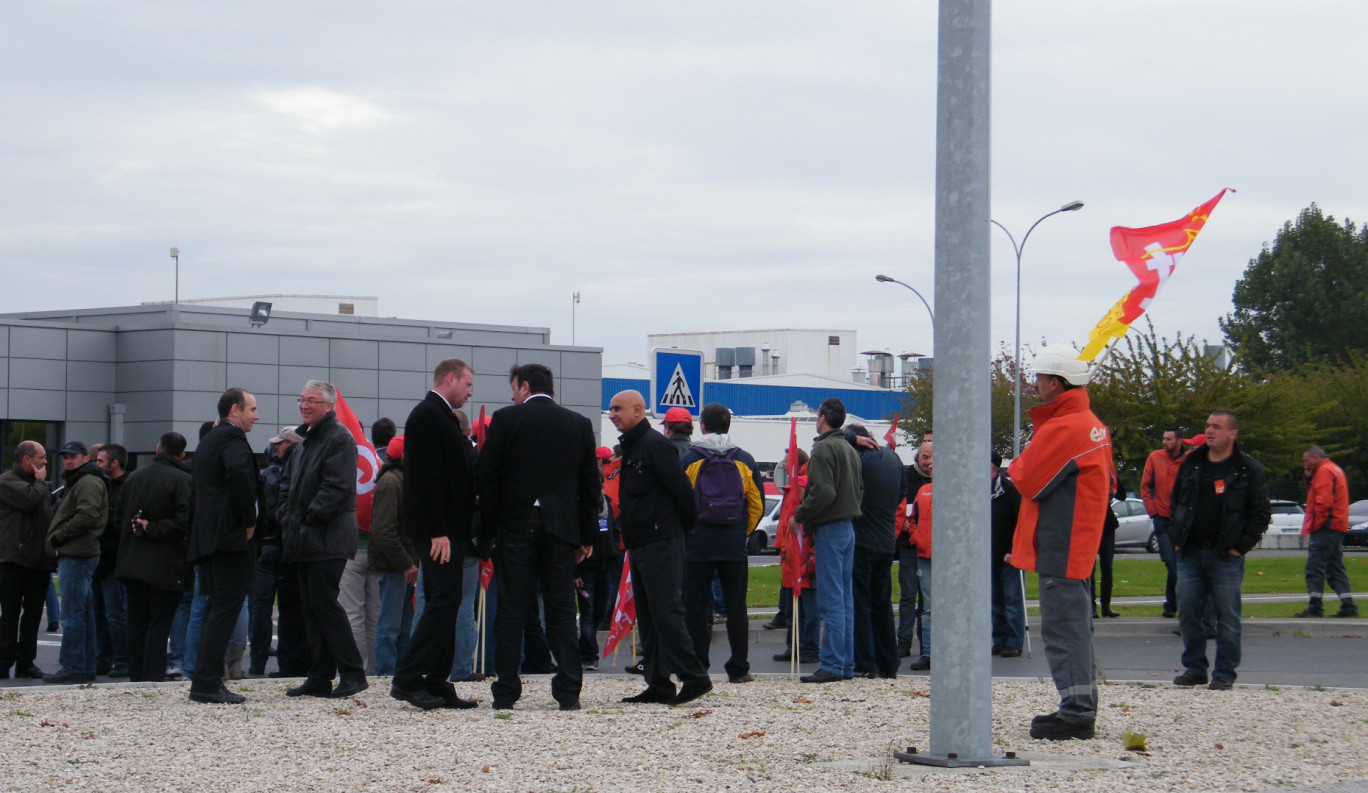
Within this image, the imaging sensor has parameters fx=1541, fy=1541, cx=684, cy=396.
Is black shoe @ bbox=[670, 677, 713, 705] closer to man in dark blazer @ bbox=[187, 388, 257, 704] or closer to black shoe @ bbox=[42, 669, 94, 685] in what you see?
man in dark blazer @ bbox=[187, 388, 257, 704]

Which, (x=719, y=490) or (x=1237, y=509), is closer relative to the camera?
(x=1237, y=509)

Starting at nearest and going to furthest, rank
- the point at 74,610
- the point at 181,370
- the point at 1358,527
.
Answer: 1. the point at 74,610
2. the point at 181,370
3. the point at 1358,527

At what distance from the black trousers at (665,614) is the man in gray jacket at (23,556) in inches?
216

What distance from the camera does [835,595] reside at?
10.8 m

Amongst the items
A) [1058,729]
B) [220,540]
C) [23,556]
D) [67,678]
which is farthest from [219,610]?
[1058,729]

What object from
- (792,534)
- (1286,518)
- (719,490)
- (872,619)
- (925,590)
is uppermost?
(719,490)

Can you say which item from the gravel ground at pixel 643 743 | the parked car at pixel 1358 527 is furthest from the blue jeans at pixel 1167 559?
the parked car at pixel 1358 527

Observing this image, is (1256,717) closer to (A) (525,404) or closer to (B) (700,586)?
(B) (700,586)

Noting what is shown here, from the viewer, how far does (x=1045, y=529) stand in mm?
8164

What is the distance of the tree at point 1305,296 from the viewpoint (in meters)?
76.9

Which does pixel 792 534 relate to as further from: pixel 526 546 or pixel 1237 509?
pixel 526 546

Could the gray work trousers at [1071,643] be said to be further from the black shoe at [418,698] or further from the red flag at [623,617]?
the red flag at [623,617]

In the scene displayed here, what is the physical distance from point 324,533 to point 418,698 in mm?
1270

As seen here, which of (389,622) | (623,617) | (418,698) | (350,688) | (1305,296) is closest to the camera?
(418,698)
